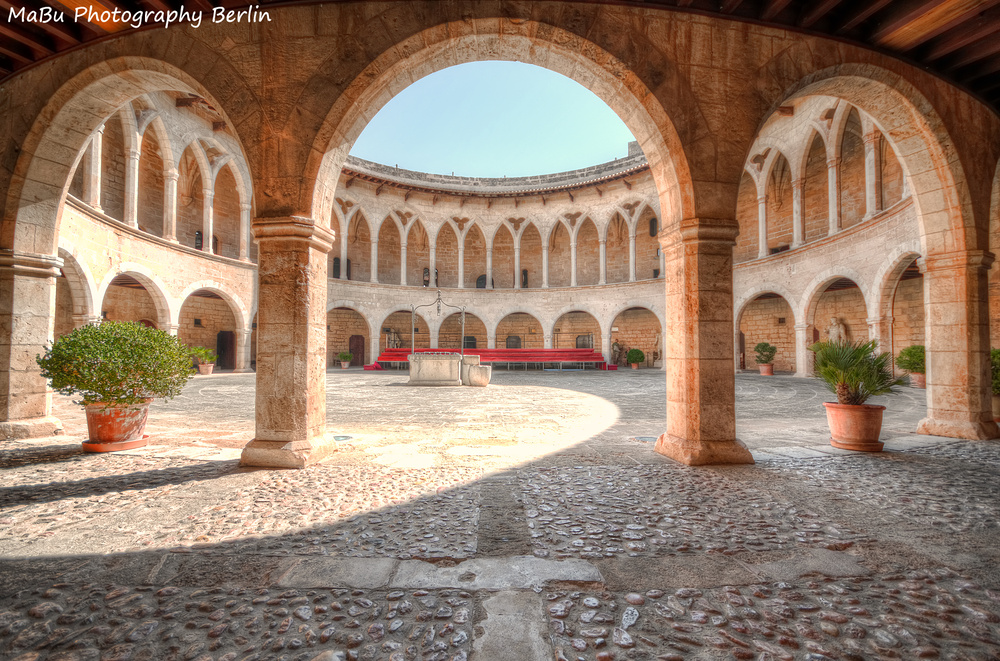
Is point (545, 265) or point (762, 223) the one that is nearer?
point (762, 223)

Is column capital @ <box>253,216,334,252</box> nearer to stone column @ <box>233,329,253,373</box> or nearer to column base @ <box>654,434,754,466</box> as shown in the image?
column base @ <box>654,434,754,466</box>

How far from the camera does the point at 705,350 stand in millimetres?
4000

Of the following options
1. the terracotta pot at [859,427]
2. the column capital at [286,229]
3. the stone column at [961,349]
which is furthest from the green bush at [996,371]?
the column capital at [286,229]

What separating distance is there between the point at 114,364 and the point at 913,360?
555 inches

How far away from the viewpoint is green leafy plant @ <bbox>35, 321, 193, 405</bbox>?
4164 millimetres

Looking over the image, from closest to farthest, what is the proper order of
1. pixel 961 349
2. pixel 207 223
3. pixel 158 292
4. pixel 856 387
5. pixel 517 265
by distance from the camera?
pixel 856 387 → pixel 961 349 → pixel 158 292 → pixel 207 223 → pixel 517 265

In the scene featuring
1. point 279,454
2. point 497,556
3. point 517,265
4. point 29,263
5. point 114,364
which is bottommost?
point 497,556

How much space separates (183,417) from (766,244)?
1915 centimetres

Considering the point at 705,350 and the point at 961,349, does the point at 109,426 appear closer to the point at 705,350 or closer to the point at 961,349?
the point at 705,350

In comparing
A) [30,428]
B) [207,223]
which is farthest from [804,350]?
[207,223]

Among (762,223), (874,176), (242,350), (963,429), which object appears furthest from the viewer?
(762,223)

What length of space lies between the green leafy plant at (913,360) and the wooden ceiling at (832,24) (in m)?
6.82

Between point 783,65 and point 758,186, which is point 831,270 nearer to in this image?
point 758,186

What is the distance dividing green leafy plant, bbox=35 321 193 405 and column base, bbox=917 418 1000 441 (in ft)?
28.7
